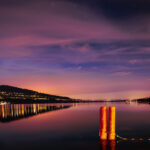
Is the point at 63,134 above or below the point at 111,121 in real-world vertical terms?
below

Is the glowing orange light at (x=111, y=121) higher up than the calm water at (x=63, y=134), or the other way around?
the glowing orange light at (x=111, y=121)

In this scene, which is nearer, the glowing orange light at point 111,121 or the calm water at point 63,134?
the glowing orange light at point 111,121

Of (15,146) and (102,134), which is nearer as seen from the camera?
(102,134)

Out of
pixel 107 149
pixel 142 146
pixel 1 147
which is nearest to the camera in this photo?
pixel 107 149

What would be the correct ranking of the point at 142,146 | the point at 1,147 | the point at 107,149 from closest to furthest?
the point at 107,149 → the point at 142,146 → the point at 1,147

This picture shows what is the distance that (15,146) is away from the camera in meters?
12.0

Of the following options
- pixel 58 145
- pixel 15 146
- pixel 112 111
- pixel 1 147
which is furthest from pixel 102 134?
pixel 1 147

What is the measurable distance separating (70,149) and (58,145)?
152 cm

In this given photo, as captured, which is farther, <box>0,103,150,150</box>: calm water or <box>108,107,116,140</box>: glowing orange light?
<box>0,103,150,150</box>: calm water

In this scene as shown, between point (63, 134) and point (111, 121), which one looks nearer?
point (111, 121)

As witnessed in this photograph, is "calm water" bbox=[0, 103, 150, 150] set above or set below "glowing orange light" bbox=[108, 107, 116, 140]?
below

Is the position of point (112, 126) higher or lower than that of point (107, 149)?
higher

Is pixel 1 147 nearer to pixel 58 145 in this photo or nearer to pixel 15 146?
pixel 15 146

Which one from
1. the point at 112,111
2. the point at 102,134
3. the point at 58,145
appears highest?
the point at 112,111
